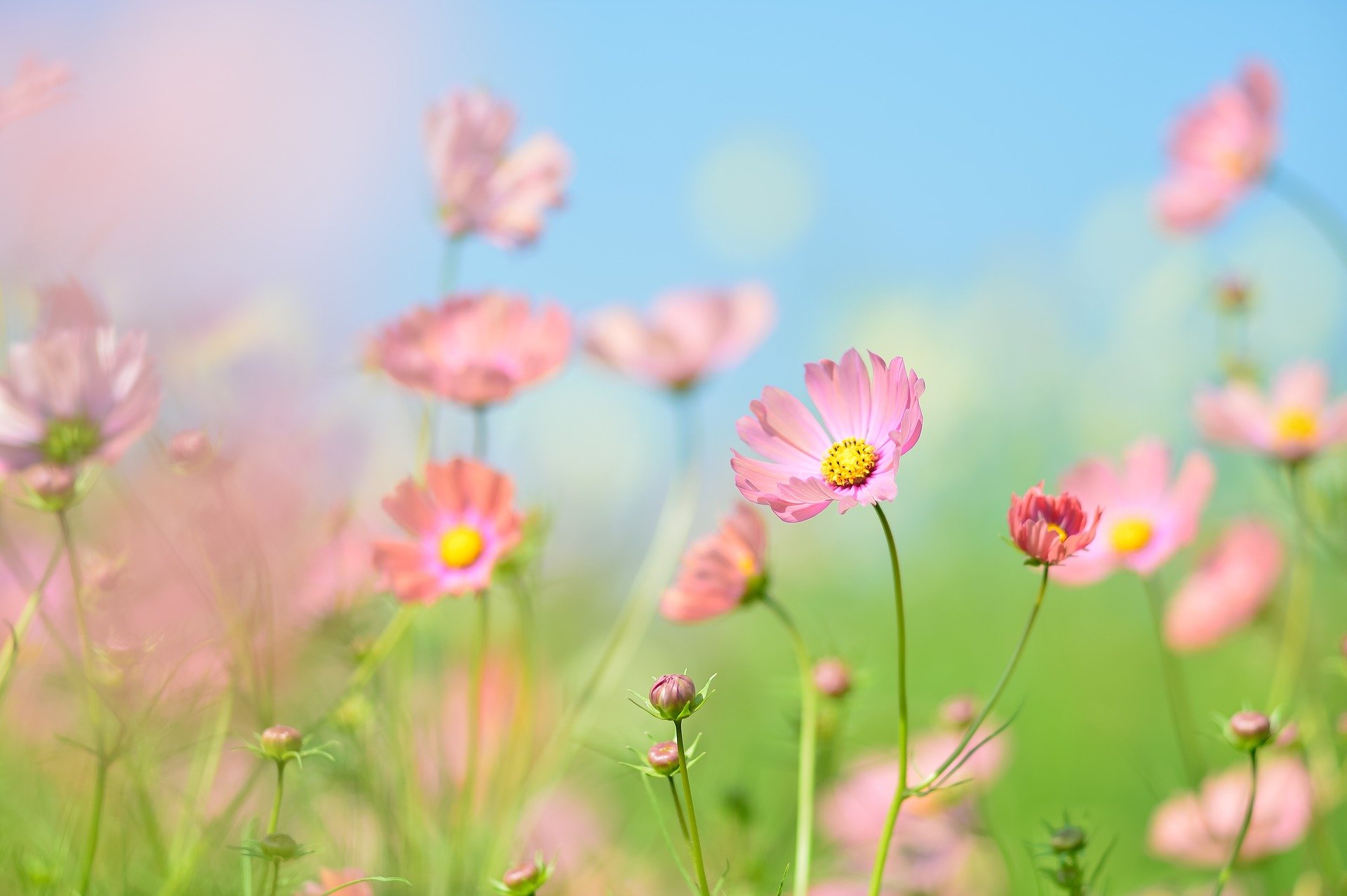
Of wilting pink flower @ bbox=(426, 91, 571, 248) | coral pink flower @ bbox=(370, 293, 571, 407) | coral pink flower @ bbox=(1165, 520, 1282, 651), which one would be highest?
wilting pink flower @ bbox=(426, 91, 571, 248)

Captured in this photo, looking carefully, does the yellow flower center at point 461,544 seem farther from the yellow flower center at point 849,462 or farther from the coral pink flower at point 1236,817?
the coral pink flower at point 1236,817

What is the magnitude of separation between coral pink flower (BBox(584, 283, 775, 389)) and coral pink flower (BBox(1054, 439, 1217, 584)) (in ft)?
0.89

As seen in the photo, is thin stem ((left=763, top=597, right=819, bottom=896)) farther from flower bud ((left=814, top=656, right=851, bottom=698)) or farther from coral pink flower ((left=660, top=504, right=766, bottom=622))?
flower bud ((left=814, top=656, right=851, bottom=698))

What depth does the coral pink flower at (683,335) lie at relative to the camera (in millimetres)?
897

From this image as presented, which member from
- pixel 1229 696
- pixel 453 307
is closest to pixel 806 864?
pixel 453 307

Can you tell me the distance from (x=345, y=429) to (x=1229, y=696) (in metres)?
1.47

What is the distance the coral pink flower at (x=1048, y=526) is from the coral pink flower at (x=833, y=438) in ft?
0.19

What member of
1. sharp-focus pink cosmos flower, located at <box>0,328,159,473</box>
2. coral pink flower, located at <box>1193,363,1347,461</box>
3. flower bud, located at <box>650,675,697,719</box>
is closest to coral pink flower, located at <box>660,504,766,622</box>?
flower bud, located at <box>650,675,697,719</box>

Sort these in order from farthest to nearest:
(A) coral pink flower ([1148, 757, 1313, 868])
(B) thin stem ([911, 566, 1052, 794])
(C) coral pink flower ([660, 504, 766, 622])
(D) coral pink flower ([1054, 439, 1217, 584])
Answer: (A) coral pink flower ([1148, 757, 1313, 868]) → (D) coral pink flower ([1054, 439, 1217, 584]) → (C) coral pink flower ([660, 504, 766, 622]) → (B) thin stem ([911, 566, 1052, 794])

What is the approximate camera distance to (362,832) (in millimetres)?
899

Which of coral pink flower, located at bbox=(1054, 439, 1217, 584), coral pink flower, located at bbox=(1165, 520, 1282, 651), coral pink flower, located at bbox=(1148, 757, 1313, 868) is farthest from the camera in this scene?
coral pink flower, located at bbox=(1165, 520, 1282, 651)

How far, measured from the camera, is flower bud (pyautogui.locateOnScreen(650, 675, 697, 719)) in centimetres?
43

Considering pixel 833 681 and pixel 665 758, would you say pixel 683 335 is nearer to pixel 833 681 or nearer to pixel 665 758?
pixel 833 681

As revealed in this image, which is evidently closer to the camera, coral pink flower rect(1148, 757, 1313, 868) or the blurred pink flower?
the blurred pink flower
